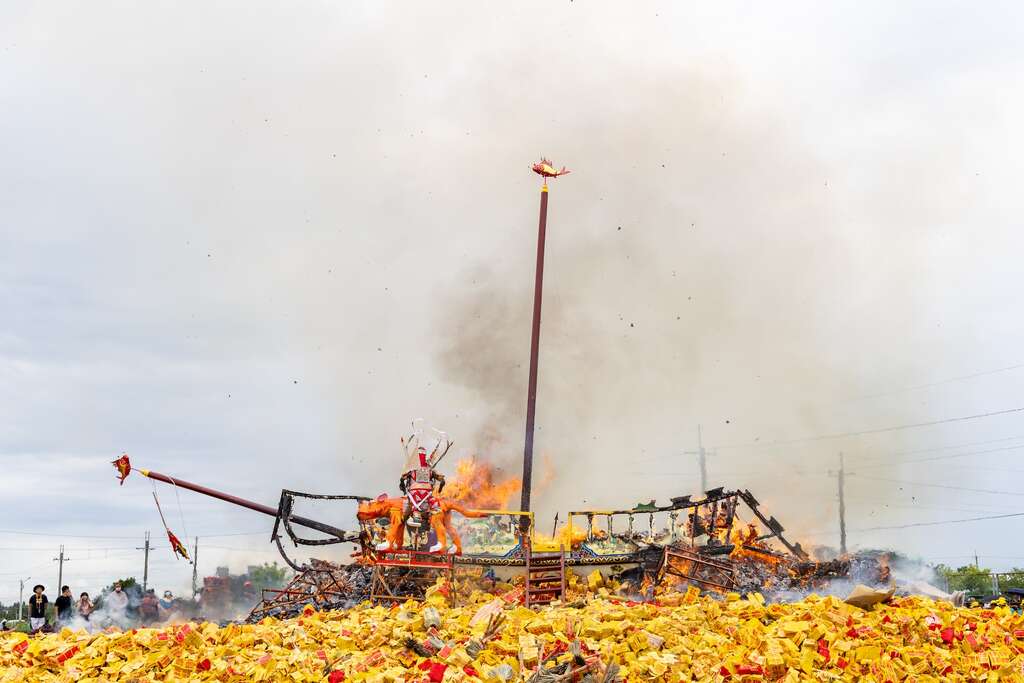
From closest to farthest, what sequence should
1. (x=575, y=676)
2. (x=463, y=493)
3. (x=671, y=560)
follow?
(x=575, y=676), (x=671, y=560), (x=463, y=493)

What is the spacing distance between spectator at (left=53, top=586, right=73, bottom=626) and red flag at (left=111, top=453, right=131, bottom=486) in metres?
3.40

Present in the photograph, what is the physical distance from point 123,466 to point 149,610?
249 inches

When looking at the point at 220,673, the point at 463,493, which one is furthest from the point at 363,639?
the point at 463,493

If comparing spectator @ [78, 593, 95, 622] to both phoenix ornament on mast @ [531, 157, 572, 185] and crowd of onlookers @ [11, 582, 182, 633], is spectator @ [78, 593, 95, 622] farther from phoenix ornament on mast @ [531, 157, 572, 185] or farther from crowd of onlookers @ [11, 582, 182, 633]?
phoenix ornament on mast @ [531, 157, 572, 185]

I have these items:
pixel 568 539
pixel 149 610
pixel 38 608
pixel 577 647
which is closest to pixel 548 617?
pixel 577 647

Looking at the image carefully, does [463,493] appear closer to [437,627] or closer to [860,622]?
[437,627]

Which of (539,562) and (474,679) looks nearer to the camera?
(474,679)

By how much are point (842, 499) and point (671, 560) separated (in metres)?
36.0

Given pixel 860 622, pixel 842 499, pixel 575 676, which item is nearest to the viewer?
pixel 575 676

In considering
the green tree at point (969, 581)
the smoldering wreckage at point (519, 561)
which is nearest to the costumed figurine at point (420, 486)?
the smoldering wreckage at point (519, 561)

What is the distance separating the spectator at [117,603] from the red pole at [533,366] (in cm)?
1500

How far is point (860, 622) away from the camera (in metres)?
20.0

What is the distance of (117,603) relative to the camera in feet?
96.4

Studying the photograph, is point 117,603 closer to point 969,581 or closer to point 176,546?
point 176,546
